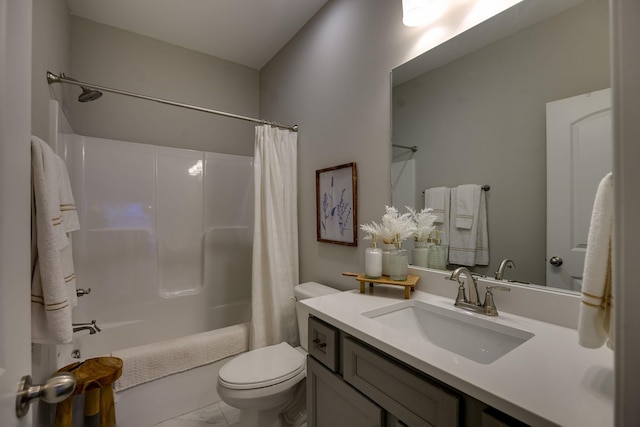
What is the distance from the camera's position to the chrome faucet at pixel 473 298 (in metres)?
1.05

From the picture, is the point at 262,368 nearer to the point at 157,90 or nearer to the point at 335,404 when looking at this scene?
the point at 335,404

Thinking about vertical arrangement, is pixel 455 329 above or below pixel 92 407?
above

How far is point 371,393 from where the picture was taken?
0.90m

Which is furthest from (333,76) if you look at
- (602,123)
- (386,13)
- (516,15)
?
(602,123)

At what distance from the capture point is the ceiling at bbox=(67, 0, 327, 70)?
2031 mm

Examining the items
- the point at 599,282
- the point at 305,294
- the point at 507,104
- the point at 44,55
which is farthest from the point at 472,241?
the point at 44,55

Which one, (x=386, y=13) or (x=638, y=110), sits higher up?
(x=386, y=13)

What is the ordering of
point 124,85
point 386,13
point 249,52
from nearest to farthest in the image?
point 386,13, point 124,85, point 249,52

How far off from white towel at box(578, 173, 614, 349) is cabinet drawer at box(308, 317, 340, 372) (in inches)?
28.6

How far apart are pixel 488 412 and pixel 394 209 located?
35.1 inches

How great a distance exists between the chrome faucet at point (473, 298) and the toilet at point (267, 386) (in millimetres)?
665

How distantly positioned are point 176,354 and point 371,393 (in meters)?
1.37

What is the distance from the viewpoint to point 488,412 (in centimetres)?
61

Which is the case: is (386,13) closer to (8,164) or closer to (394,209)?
(394,209)
